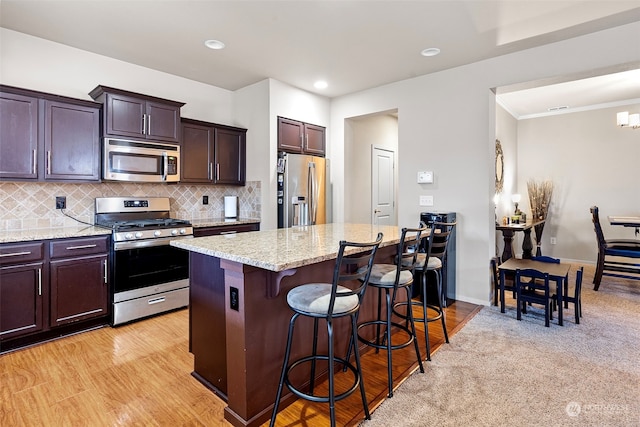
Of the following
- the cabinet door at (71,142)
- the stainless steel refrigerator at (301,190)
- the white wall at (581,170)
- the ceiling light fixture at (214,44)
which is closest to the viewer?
the cabinet door at (71,142)

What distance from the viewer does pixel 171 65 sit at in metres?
3.73

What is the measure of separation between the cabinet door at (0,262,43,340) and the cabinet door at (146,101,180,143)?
1.61 meters

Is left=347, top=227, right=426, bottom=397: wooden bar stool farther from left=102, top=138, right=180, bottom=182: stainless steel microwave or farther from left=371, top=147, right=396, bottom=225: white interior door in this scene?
left=371, top=147, right=396, bottom=225: white interior door

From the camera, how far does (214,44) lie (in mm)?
3188

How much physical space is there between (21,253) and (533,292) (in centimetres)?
451

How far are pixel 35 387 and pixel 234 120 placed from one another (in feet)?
11.8

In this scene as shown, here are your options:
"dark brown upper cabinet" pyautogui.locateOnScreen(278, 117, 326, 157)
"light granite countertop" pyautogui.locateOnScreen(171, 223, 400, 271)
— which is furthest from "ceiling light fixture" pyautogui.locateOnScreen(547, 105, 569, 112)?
"light granite countertop" pyautogui.locateOnScreen(171, 223, 400, 271)

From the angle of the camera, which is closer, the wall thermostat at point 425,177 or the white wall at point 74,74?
the white wall at point 74,74

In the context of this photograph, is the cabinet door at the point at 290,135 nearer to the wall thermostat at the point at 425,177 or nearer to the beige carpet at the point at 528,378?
the wall thermostat at the point at 425,177

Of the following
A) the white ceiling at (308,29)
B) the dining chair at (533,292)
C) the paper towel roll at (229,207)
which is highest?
the white ceiling at (308,29)

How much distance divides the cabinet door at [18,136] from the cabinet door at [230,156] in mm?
1763

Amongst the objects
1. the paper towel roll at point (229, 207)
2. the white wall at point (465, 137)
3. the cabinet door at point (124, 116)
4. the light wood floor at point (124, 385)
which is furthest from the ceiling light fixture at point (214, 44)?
the light wood floor at point (124, 385)

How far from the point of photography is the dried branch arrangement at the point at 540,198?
5.61 m

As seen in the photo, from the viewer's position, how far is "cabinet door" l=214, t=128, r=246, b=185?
13.7 feet
